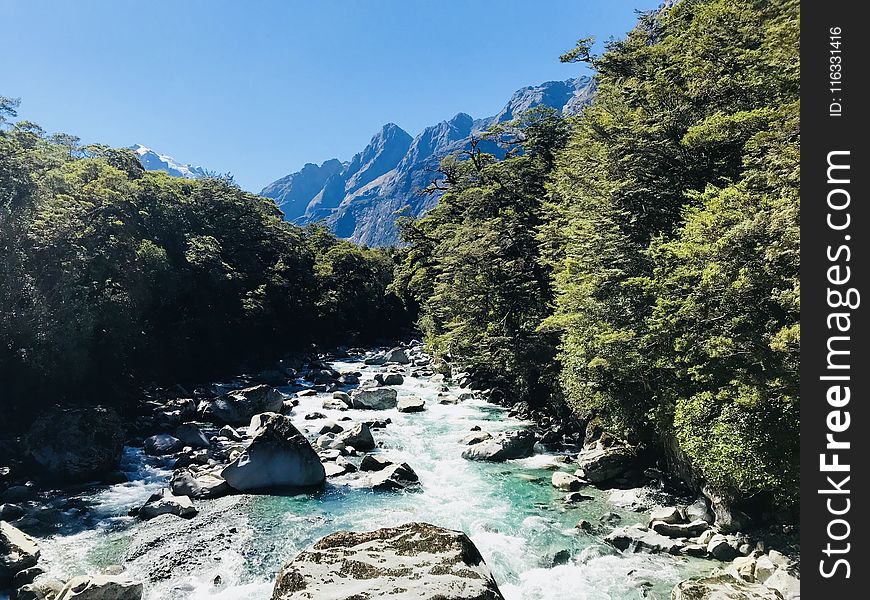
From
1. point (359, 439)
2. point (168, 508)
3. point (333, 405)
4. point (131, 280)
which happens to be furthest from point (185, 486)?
point (131, 280)

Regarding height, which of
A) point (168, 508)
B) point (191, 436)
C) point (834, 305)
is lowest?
point (168, 508)

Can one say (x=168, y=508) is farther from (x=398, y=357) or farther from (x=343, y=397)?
(x=398, y=357)

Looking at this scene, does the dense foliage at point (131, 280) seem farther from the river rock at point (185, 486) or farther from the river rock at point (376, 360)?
the river rock at point (185, 486)

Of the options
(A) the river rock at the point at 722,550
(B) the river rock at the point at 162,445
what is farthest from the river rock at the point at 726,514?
(B) the river rock at the point at 162,445

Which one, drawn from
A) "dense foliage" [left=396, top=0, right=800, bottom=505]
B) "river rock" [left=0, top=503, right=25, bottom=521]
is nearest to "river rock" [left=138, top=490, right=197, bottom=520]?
"river rock" [left=0, top=503, right=25, bottom=521]

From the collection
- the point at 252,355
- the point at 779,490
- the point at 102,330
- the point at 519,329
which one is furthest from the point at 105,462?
the point at 252,355

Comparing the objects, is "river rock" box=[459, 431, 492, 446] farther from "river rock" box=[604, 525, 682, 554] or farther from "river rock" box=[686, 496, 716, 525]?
"river rock" box=[686, 496, 716, 525]

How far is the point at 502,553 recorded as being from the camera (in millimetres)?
12531

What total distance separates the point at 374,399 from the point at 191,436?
10055mm

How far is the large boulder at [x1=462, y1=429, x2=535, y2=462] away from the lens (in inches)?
776

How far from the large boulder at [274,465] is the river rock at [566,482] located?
26.6 feet

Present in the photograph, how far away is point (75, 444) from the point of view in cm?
1839

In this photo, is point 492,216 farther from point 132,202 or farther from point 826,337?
point 826,337

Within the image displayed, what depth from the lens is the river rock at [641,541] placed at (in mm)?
12180
